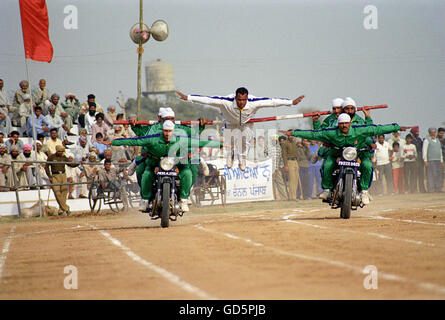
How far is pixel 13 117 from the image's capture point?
23.2m

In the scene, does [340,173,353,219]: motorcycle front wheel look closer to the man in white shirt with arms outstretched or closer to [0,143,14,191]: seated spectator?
the man in white shirt with arms outstretched

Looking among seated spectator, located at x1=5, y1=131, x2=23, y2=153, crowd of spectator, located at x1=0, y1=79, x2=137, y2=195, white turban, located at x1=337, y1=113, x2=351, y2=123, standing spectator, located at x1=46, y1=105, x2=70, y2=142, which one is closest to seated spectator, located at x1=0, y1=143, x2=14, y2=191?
crowd of spectator, located at x1=0, y1=79, x2=137, y2=195

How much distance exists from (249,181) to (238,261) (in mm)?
16111

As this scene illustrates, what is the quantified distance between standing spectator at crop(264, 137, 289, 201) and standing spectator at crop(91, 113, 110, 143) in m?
5.81

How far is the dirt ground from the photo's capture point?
6887mm

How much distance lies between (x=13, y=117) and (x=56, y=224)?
6.89 meters

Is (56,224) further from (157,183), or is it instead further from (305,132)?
(305,132)

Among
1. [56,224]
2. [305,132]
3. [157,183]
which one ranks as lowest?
[56,224]

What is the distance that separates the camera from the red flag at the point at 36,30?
22891mm

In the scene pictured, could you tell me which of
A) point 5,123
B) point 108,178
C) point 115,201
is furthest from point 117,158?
point 5,123

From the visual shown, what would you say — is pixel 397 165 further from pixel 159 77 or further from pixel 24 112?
pixel 159 77

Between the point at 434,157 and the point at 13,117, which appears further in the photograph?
the point at 434,157
